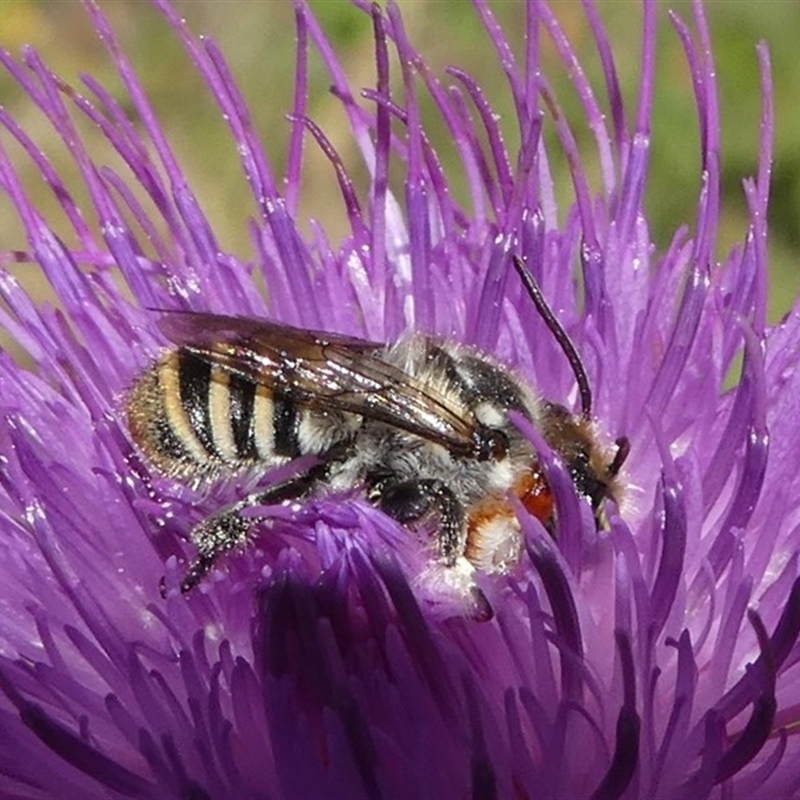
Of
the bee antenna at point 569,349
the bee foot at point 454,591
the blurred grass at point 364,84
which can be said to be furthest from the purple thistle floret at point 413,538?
the blurred grass at point 364,84

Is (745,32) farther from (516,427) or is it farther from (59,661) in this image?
(59,661)

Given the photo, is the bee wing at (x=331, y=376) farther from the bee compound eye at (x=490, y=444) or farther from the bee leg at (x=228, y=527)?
the bee leg at (x=228, y=527)

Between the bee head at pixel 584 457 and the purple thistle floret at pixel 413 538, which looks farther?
the bee head at pixel 584 457

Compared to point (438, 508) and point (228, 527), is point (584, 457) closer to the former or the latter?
point (438, 508)

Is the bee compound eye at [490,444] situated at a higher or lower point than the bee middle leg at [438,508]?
higher

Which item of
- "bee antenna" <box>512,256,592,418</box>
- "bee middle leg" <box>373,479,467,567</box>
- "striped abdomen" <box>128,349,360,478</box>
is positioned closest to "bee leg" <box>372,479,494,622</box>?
"bee middle leg" <box>373,479,467,567</box>

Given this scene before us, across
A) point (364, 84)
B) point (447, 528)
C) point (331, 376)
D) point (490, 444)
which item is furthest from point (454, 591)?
point (364, 84)
